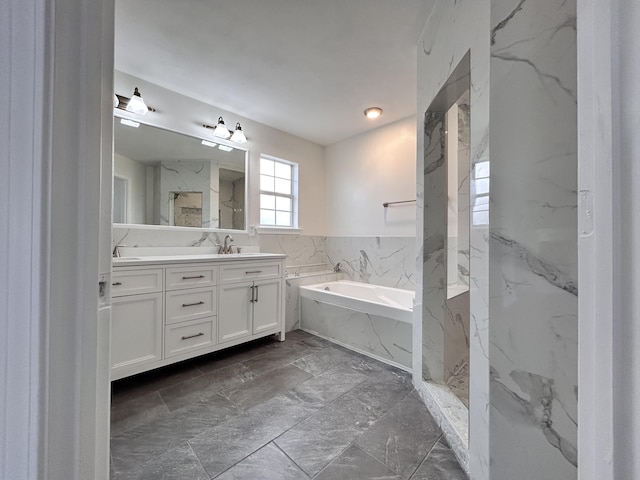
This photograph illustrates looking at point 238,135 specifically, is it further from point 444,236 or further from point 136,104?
point 444,236

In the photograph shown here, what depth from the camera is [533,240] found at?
0.97m

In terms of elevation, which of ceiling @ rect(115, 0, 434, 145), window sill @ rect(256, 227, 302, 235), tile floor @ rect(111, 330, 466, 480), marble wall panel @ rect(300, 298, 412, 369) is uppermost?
ceiling @ rect(115, 0, 434, 145)

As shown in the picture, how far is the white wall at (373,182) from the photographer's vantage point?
306cm

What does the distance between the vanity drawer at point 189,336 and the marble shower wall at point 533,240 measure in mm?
1979

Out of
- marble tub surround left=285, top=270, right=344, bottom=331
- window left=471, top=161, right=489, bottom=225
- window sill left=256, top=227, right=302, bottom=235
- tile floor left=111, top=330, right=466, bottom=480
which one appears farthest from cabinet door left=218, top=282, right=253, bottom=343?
window left=471, top=161, right=489, bottom=225

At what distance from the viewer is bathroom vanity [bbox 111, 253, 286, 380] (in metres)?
1.82

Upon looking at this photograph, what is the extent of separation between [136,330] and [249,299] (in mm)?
891

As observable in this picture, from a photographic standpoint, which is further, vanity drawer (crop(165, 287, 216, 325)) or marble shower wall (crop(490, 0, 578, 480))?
vanity drawer (crop(165, 287, 216, 325))

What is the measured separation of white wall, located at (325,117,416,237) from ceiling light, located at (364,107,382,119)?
34 centimetres

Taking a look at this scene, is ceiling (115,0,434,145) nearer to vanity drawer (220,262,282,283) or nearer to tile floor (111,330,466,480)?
vanity drawer (220,262,282,283)

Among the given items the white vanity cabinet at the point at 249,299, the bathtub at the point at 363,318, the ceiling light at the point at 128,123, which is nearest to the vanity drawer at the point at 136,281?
the white vanity cabinet at the point at 249,299

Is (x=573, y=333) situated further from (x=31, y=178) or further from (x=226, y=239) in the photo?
(x=226, y=239)

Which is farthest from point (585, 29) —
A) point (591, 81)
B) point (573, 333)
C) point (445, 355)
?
point (445, 355)

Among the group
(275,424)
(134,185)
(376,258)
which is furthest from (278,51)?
(275,424)
